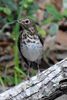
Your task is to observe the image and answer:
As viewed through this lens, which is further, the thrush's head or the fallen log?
the thrush's head

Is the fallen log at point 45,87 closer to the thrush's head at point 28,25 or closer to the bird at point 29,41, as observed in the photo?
the bird at point 29,41

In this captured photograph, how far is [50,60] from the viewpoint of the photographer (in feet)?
26.5

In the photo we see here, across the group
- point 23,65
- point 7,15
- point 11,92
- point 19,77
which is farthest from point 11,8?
point 11,92

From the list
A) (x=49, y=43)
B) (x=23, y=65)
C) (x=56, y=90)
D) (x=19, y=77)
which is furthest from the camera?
(x=49, y=43)

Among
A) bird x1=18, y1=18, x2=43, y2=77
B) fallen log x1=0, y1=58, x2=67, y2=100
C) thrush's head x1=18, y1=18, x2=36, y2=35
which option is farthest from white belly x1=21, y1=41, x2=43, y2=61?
fallen log x1=0, y1=58, x2=67, y2=100

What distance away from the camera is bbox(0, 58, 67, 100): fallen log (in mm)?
5145

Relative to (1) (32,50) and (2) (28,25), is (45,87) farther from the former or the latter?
(2) (28,25)

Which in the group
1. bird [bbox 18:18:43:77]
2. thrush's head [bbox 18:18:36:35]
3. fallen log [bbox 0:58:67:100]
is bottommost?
fallen log [bbox 0:58:67:100]

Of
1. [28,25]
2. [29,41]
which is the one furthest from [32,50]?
[28,25]

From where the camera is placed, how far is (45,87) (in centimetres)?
516

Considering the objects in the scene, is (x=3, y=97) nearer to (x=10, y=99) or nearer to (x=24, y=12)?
(x=10, y=99)

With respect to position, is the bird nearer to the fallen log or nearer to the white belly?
the white belly

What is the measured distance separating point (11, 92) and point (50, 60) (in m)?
2.89

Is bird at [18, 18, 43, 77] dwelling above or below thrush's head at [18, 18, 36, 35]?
below
